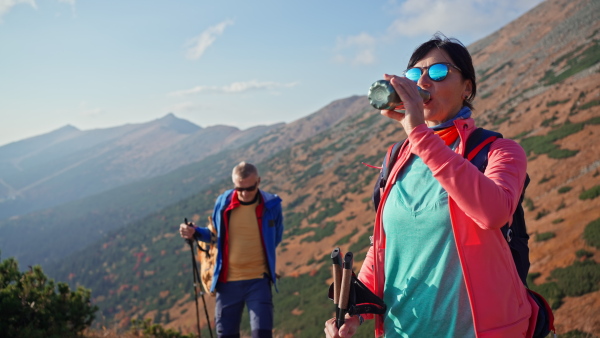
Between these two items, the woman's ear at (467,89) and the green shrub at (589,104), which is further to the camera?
the green shrub at (589,104)

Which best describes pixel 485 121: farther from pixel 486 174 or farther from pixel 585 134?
pixel 486 174

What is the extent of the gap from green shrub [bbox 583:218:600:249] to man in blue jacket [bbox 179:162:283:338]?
6245mm

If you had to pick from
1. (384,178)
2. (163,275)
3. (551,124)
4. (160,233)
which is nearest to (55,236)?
(160,233)

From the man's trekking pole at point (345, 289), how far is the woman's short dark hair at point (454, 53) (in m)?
0.86

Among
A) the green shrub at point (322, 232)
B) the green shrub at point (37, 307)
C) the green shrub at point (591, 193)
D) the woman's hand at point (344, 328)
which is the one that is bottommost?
the green shrub at point (322, 232)

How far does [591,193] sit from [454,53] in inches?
434

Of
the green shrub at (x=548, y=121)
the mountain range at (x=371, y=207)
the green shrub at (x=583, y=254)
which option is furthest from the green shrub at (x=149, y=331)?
the green shrub at (x=548, y=121)

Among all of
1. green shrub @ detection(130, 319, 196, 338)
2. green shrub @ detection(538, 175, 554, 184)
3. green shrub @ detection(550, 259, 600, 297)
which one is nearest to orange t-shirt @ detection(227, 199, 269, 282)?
green shrub @ detection(130, 319, 196, 338)

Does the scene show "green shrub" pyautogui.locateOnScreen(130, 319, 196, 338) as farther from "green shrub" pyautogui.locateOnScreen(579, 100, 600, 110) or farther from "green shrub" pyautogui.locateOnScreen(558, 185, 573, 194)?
"green shrub" pyautogui.locateOnScreen(579, 100, 600, 110)

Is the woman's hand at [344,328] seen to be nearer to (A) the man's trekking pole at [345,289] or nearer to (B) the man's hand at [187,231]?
(A) the man's trekking pole at [345,289]

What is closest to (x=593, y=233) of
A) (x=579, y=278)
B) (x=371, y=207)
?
(x=579, y=278)

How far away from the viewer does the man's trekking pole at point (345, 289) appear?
58.3 inches

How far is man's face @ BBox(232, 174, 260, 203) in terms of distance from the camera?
4098 mm

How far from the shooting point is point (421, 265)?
1508 millimetres
